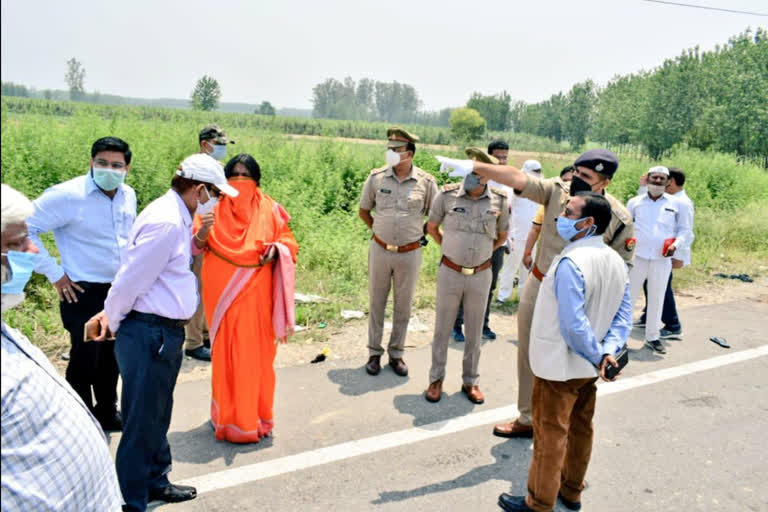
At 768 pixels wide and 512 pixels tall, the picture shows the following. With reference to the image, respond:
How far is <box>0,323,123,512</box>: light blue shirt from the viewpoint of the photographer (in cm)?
173

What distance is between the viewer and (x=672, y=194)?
6891 mm

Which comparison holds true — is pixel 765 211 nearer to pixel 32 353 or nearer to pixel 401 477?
pixel 401 477

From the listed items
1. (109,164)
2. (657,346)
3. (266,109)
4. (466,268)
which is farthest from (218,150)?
(266,109)

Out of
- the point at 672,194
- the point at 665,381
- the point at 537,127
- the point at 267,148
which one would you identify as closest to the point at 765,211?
the point at 672,194

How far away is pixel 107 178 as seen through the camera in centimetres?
374

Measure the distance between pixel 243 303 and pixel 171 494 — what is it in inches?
49.4

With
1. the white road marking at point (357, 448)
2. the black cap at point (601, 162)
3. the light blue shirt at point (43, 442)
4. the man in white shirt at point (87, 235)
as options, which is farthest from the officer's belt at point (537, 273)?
the light blue shirt at point (43, 442)

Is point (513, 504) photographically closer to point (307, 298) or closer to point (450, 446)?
point (450, 446)

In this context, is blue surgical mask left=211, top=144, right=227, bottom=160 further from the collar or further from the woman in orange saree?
the collar

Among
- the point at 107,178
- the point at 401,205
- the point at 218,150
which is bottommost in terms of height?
the point at 401,205

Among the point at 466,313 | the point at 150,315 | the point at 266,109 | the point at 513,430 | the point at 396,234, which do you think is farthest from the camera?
the point at 266,109

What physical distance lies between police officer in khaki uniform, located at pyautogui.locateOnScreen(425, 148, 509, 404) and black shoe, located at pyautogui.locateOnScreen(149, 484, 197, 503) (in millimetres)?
2148

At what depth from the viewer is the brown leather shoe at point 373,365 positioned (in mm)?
5312

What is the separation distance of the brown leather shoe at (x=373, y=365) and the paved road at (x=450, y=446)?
0.33 ft
